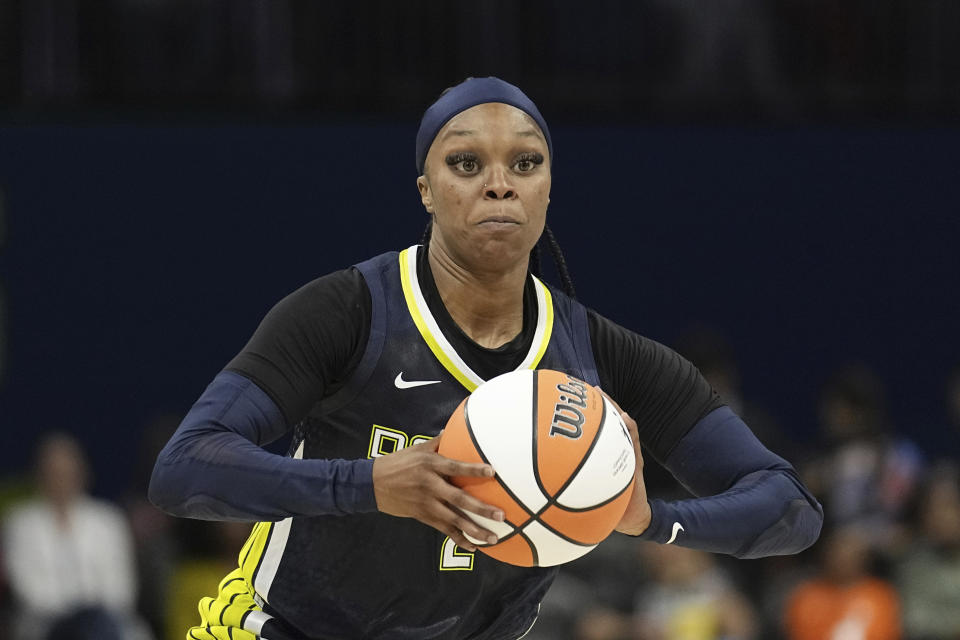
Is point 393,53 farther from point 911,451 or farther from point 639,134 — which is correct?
point 911,451

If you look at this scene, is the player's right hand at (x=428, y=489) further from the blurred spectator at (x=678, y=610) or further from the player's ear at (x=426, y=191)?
the blurred spectator at (x=678, y=610)

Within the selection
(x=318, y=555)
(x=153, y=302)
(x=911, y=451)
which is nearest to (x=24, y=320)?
(x=153, y=302)

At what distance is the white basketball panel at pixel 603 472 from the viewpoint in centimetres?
401

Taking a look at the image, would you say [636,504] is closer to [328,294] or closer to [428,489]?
[428,489]

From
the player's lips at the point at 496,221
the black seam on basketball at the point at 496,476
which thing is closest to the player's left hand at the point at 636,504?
the black seam on basketball at the point at 496,476

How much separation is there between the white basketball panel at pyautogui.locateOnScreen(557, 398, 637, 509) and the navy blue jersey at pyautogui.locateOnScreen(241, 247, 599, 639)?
0.51m

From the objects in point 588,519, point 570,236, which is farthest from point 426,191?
point 570,236

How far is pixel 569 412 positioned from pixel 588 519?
0.86 ft

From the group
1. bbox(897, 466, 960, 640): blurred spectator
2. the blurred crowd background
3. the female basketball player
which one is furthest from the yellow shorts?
bbox(897, 466, 960, 640): blurred spectator

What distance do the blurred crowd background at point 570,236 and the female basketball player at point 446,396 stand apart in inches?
183

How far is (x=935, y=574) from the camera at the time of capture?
9.58m

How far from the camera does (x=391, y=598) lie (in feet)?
14.7

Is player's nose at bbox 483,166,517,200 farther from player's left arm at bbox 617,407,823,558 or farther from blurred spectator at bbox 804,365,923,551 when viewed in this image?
blurred spectator at bbox 804,365,923,551

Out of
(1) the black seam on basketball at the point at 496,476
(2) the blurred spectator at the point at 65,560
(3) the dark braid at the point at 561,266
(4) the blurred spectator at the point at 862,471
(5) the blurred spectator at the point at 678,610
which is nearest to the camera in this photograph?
(1) the black seam on basketball at the point at 496,476
